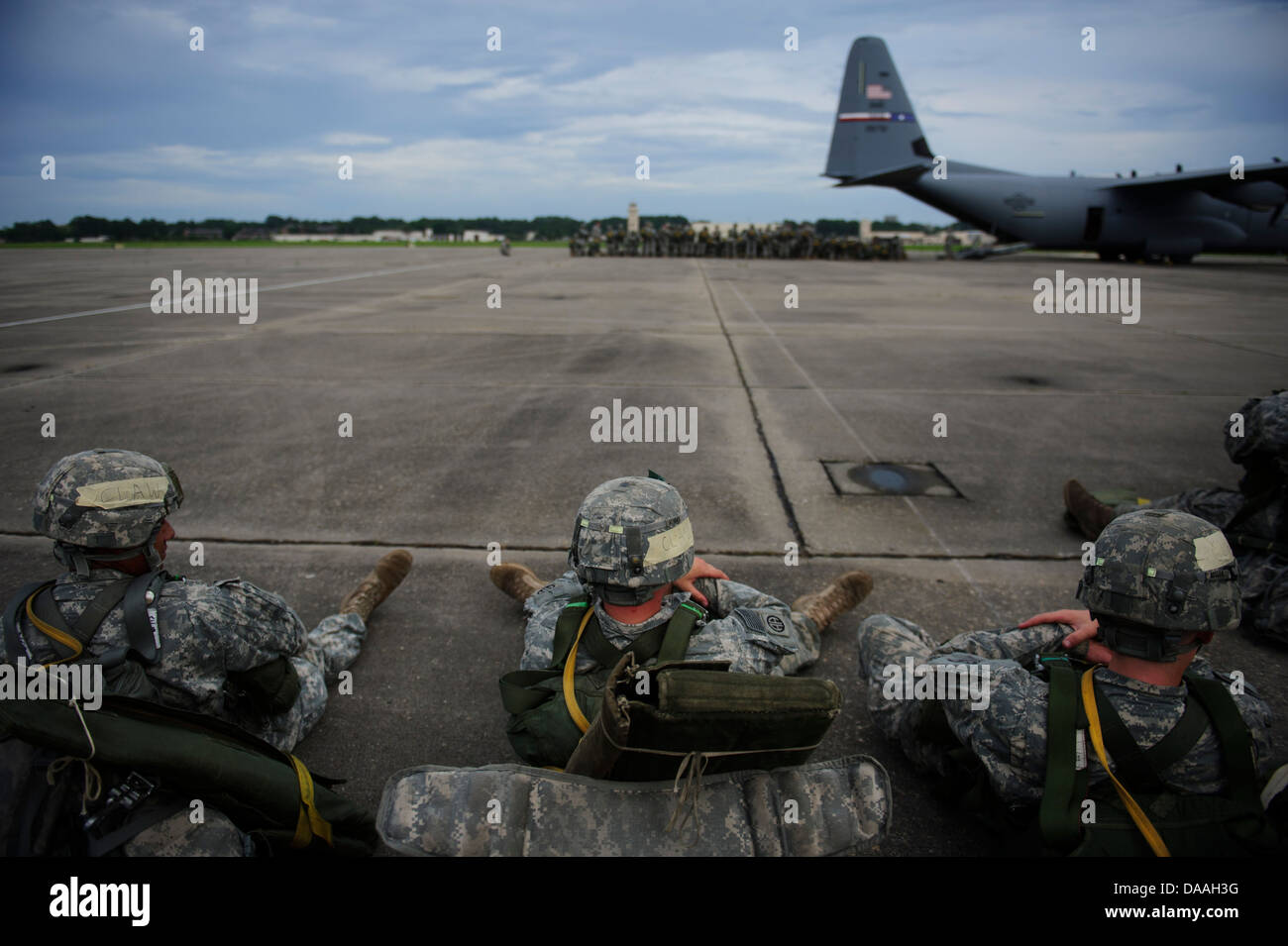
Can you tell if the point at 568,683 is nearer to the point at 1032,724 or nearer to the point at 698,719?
the point at 698,719

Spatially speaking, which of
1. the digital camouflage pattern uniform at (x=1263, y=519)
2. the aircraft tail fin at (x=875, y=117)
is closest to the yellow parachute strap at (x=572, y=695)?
the digital camouflage pattern uniform at (x=1263, y=519)

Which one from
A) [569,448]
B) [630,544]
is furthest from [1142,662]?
[569,448]

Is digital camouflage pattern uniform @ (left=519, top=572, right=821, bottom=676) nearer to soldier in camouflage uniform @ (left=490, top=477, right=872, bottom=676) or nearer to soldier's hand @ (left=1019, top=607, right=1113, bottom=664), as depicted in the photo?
soldier in camouflage uniform @ (left=490, top=477, right=872, bottom=676)

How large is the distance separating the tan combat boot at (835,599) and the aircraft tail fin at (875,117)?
117ft

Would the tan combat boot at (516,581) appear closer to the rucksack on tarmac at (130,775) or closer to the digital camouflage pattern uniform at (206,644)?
the digital camouflage pattern uniform at (206,644)

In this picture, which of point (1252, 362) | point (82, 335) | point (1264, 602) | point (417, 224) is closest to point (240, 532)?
point (1264, 602)

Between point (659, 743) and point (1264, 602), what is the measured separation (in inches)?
140

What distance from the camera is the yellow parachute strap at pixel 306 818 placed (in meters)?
2.10

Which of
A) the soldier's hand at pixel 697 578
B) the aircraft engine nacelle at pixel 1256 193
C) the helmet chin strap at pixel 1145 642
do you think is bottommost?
the soldier's hand at pixel 697 578

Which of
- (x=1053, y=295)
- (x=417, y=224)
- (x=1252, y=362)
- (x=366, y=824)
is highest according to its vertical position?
(x=417, y=224)

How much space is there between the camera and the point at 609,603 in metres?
2.49

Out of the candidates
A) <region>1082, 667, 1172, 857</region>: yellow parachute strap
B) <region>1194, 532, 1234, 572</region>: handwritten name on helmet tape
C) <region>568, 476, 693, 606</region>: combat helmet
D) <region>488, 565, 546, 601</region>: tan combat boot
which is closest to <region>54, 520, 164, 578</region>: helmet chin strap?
<region>568, 476, 693, 606</region>: combat helmet

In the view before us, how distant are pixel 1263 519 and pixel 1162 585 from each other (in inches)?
99.7

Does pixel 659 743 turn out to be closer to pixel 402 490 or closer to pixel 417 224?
pixel 402 490
